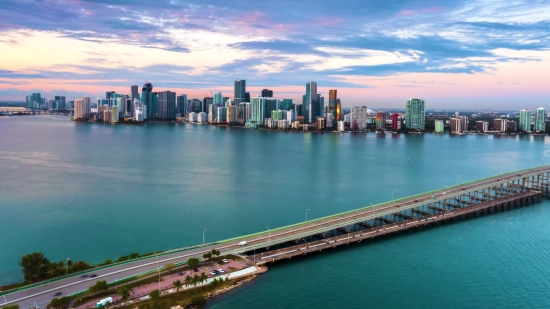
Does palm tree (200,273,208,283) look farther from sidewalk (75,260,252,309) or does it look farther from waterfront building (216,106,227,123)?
waterfront building (216,106,227,123)

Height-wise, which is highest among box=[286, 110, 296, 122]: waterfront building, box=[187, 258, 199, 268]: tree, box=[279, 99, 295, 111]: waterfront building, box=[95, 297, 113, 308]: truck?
box=[279, 99, 295, 111]: waterfront building

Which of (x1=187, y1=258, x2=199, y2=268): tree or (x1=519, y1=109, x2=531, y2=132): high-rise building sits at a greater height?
(x1=519, y1=109, x2=531, y2=132): high-rise building

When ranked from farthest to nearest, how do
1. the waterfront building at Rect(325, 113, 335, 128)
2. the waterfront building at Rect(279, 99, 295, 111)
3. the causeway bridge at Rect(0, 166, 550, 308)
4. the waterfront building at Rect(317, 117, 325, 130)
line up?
the waterfront building at Rect(279, 99, 295, 111)
the waterfront building at Rect(325, 113, 335, 128)
the waterfront building at Rect(317, 117, 325, 130)
the causeway bridge at Rect(0, 166, 550, 308)

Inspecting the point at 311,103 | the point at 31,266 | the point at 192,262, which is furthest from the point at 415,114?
the point at 31,266

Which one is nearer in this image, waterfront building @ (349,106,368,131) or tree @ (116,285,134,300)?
tree @ (116,285,134,300)

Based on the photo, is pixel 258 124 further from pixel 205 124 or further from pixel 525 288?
pixel 525 288

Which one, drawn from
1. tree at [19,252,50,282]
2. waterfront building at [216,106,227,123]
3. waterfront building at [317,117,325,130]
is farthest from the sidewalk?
waterfront building at [216,106,227,123]
